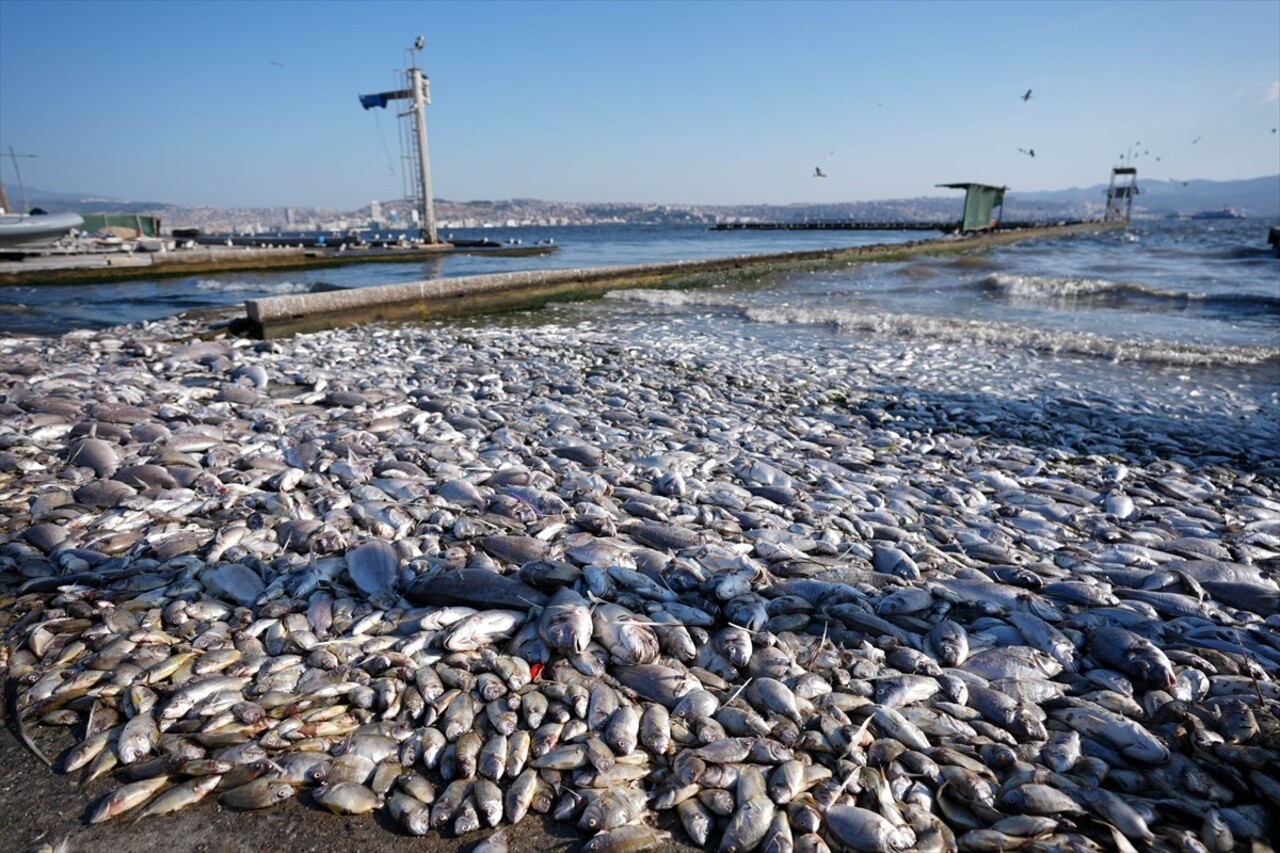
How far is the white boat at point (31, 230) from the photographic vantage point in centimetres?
2008

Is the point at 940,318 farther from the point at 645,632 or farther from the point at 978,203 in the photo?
the point at 978,203

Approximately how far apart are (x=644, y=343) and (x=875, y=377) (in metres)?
3.21

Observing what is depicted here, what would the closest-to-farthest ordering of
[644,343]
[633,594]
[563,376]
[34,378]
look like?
[633,594] < [34,378] < [563,376] < [644,343]

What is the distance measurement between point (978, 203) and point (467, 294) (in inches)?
1678

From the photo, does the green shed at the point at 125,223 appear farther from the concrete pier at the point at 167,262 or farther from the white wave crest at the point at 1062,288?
the white wave crest at the point at 1062,288

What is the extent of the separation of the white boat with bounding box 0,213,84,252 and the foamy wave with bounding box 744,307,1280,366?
21.8 metres

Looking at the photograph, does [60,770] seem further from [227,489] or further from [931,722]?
[931,722]

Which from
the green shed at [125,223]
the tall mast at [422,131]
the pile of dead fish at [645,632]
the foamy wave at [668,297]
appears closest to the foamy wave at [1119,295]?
the foamy wave at [668,297]

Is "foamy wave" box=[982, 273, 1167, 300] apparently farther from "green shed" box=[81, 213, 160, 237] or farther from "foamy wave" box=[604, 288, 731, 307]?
"green shed" box=[81, 213, 160, 237]

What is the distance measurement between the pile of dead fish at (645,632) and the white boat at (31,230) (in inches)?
842

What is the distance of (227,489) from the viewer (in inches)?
148

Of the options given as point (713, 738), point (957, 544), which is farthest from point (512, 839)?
point (957, 544)

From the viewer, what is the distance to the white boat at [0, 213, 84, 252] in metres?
20.1

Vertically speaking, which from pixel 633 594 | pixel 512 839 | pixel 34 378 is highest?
pixel 34 378
